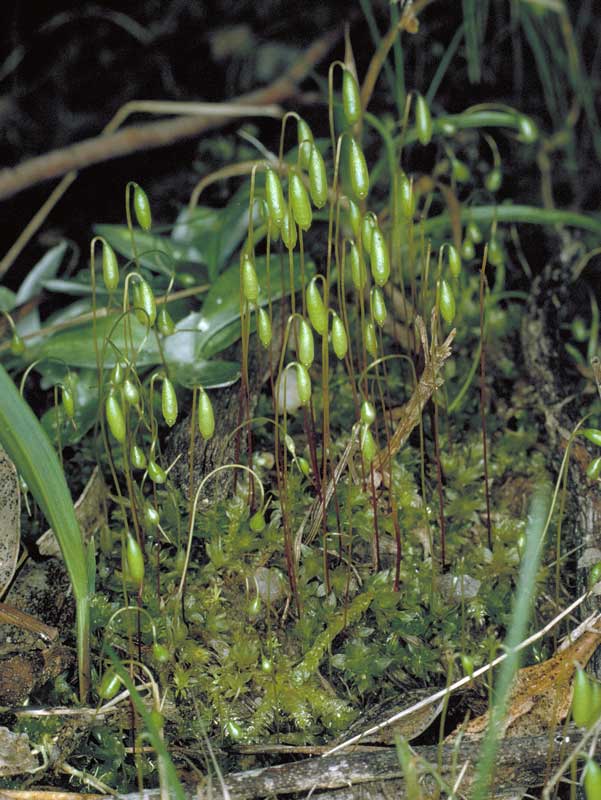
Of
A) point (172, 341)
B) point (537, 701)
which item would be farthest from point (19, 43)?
point (537, 701)

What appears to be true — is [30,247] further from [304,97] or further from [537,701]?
[537,701]

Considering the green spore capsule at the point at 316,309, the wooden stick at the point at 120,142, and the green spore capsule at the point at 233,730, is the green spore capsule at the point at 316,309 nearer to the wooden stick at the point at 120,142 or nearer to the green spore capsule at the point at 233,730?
the green spore capsule at the point at 233,730

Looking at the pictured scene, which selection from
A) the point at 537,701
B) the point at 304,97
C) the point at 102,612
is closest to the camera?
the point at 537,701

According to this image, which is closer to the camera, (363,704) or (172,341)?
(363,704)

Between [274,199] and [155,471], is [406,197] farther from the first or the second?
[155,471]

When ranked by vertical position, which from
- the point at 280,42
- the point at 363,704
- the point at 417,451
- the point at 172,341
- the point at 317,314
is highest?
the point at 280,42

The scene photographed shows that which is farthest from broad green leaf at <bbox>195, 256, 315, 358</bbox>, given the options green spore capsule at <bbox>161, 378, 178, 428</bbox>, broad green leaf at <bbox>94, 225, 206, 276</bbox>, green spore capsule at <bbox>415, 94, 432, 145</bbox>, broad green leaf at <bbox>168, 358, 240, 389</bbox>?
green spore capsule at <bbox>161, 378, 178, 428</bbox>

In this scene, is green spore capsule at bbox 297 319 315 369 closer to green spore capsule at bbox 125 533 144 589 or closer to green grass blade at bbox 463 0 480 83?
green spore capsule at bbox 125 533 144 589
